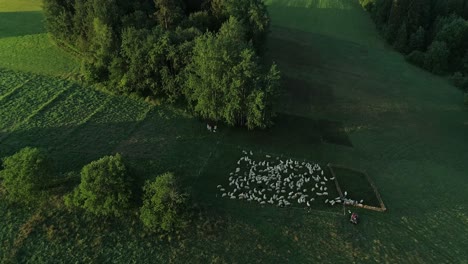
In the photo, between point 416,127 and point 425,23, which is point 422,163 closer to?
point 416,127

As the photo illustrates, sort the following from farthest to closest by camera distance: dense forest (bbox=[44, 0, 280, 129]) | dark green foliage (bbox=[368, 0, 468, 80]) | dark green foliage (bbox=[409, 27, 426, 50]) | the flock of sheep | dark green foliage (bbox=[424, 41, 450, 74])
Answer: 1. dark green foliage (bbox=[409, 27, 426, 50])
2. dark green foliage (bbox=[368, 0, 468, 80])
3. dark green foliage (bbox=[424, 41, 450, 74])
4. dense forest (bbox=[44, 0, 280, 129])
5. the flock of sheep

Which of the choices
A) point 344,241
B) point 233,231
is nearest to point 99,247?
point 233,231

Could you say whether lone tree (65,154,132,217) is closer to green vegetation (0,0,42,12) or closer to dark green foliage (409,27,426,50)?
green vegetation (0,0,42,12)

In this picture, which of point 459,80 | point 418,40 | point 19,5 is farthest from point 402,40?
point 19,5

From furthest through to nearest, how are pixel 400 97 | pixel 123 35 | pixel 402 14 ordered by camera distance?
1. pixel 402 14
2. pixel 400 97
3. pixel 123 35

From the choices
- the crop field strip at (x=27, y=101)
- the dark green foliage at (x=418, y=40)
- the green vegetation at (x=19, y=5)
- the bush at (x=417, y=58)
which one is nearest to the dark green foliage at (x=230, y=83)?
the crop field strip at (x=27, y=101)

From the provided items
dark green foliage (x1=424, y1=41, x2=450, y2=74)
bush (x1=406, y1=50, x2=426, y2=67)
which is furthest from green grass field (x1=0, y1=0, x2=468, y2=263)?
bush (x1=406, y1=50, x2=426, y2=67)

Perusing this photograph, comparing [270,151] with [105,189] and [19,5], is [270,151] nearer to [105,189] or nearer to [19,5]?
[105,189]
